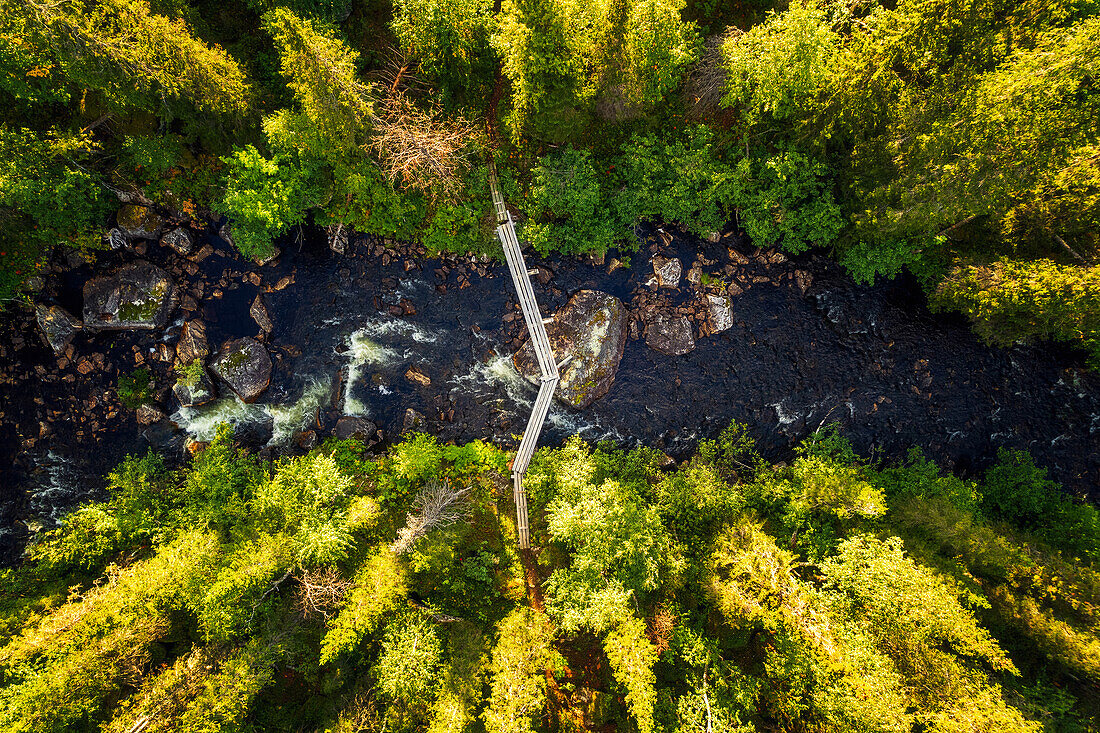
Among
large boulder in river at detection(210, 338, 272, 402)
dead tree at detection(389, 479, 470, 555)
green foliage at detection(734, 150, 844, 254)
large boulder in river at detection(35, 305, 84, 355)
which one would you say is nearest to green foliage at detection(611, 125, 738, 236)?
green foliage at detection(734, 150, 844, 254)

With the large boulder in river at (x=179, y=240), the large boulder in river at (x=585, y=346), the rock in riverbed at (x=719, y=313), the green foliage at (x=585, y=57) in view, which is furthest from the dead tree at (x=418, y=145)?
the rock in riverbed at (x=719, y=313)

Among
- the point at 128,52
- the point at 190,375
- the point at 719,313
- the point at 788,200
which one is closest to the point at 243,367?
the point at 190,375

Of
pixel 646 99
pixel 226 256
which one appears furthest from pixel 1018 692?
pixel 226 256

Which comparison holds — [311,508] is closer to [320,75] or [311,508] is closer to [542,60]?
[320,75]

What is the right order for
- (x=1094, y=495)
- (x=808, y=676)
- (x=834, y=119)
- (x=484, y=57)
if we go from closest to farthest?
(x=808, y=676) → (x=834, y=119) → (x=484, y=57) → (x=1094, y=495)

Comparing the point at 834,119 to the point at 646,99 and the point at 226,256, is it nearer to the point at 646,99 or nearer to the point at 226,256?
the point at 646,99
